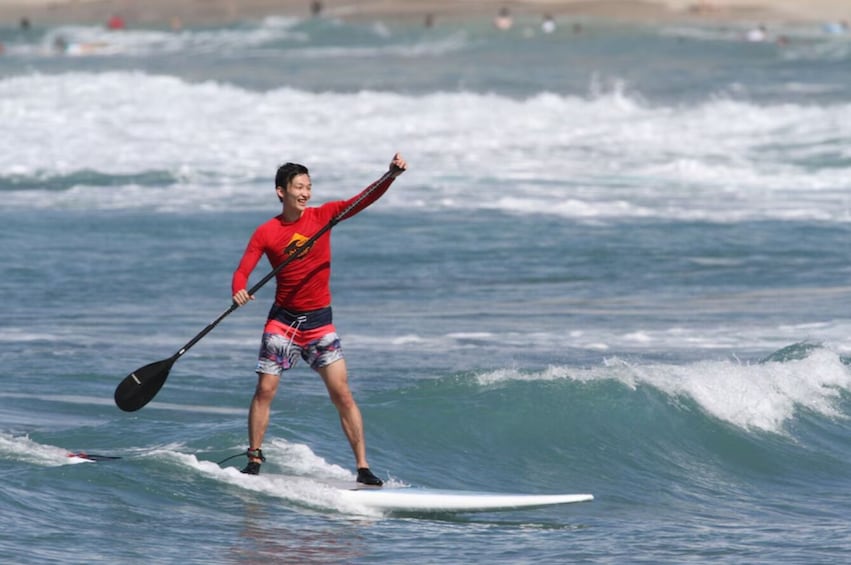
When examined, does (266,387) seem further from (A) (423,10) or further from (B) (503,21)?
(A) (423,10)

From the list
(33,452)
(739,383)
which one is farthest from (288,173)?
(739,383)

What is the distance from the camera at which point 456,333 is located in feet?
41.8

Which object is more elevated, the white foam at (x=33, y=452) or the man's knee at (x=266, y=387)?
the man's knee at (x=266, y=387)

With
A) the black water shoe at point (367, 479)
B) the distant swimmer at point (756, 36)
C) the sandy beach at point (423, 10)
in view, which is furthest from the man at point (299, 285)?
the sandy beach at point (423, 10)

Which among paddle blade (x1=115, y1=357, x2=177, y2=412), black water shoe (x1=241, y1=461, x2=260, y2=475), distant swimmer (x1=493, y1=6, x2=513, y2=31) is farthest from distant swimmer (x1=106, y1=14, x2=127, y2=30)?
black water shoe (x1=241, y1=461, x2=260, y2=475)

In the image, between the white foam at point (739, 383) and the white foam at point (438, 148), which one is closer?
the white foam at point (739, 383)

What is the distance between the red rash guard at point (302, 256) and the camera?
7.37 metres

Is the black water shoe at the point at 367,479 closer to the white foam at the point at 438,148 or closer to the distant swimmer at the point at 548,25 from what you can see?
the white foam at the point at 438,148

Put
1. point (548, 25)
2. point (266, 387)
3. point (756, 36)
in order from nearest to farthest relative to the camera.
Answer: point (266, 387)
point (756, 36)
point (548, 25)

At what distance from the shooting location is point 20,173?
2341cm

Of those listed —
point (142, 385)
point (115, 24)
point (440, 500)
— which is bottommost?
point (440, 500)

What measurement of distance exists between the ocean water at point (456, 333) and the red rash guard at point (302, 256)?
3.20 ft

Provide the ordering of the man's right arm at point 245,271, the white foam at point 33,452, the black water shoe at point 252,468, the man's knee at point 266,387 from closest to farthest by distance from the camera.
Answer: the man's right arm at point 245,271 < the man's knee at point 266,387 < the black water shoe at point 252,468 < the white foam at point 33,452

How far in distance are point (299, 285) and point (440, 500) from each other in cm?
122
